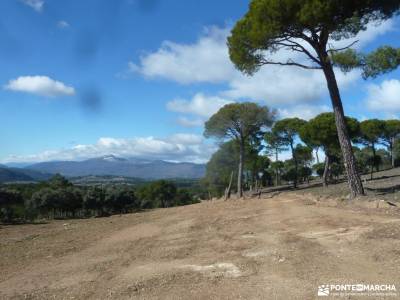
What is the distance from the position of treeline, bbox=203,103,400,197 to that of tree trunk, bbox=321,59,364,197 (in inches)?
622

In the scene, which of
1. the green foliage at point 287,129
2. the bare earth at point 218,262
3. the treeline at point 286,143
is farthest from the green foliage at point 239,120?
the bare earth at point 218,262

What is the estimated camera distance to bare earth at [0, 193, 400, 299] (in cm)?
552

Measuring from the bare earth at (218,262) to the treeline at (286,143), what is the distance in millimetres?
20187

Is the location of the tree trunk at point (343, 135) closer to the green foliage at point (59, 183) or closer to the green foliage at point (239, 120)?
the green foliage at point (239, 120)

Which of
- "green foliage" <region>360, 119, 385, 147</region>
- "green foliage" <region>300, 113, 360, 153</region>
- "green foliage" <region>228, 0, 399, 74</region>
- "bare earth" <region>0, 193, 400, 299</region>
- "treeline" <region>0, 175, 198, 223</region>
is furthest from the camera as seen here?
"green foliage" <region>360, 119, 385, 147</region>

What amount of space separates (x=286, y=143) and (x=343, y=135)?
99.9 feet

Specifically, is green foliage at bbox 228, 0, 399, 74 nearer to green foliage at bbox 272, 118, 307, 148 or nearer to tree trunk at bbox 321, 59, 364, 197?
tree trunk at bbox 321, 59, 364, 197

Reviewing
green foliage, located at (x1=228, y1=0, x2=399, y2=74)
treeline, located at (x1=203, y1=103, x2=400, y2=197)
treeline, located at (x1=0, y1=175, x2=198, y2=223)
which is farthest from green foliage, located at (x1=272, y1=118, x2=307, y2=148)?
green foliage, located at (x1=228, y1=0, x2=399, y2=74)

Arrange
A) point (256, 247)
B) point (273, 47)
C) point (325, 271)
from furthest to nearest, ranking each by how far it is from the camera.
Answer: point (273, 47)
point (256, 247)
point (325, 271)

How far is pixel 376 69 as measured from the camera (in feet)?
47.6

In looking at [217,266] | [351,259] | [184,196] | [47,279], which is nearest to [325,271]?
[351,259]

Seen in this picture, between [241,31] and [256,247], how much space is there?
10751mm

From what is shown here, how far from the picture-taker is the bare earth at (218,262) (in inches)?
217

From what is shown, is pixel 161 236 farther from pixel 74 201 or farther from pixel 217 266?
pixel 74 201
